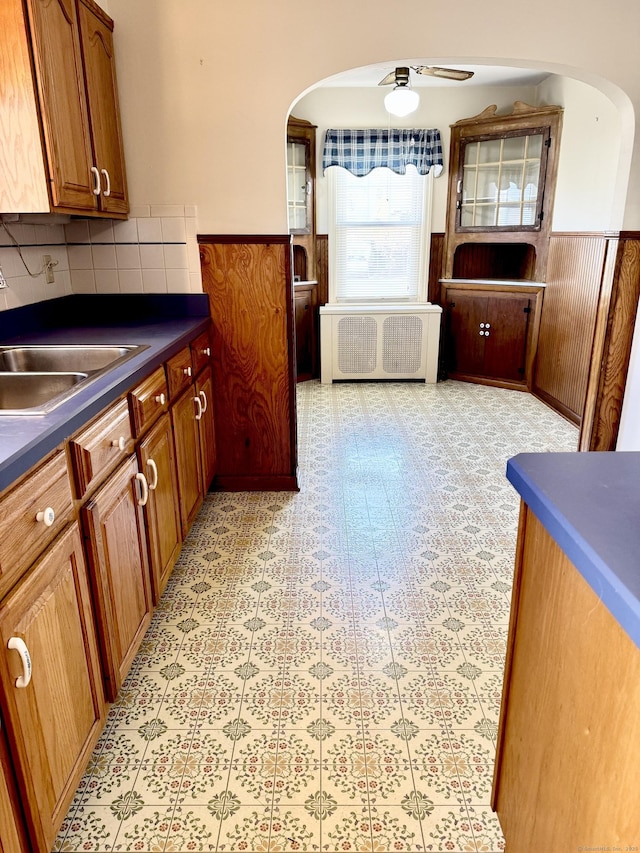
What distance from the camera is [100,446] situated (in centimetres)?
150

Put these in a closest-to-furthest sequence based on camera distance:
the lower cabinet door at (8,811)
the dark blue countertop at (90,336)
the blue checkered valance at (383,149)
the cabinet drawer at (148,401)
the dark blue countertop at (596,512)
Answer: the dark blue countertop at (596,512)
the lower cabinet door at (8,811)
the dark blue countertop at (90,336)
the cabinet drawer at (148,401)
the blue checkered valance at (383,149)

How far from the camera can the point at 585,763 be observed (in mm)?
872

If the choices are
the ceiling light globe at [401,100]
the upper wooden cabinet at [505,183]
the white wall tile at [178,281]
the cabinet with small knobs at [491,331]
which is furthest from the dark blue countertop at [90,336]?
the upper wooden cabinet at [505,183]

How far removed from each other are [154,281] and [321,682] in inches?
78.4

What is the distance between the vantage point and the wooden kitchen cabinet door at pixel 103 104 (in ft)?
7.34

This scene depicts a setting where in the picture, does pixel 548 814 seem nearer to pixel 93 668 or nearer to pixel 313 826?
pixel 313 826

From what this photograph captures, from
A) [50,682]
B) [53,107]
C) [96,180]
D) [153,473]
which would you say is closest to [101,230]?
[96,180]

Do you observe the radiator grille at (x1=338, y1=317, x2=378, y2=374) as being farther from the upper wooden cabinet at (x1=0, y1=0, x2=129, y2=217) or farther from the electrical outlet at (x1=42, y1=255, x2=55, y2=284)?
the upper wooden cabinet at (x1=0, y1=0, x2=129, y2=217)

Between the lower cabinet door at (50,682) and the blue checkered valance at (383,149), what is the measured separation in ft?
14.8

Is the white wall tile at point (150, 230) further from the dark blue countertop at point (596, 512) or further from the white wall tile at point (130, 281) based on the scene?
the dark blue countertop at point (596, 512)

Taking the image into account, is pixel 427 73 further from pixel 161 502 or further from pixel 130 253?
pixel 161 502

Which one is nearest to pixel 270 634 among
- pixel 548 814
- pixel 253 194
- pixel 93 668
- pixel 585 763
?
pixel 93 668

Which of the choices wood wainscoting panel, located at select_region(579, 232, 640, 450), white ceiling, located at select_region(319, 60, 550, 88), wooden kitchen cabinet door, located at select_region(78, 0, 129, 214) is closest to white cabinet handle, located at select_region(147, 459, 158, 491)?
wooden kitchen cabinet door, located at select_region(78, 0, 129, 214)

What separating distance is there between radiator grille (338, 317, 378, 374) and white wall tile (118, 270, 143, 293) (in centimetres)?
258
